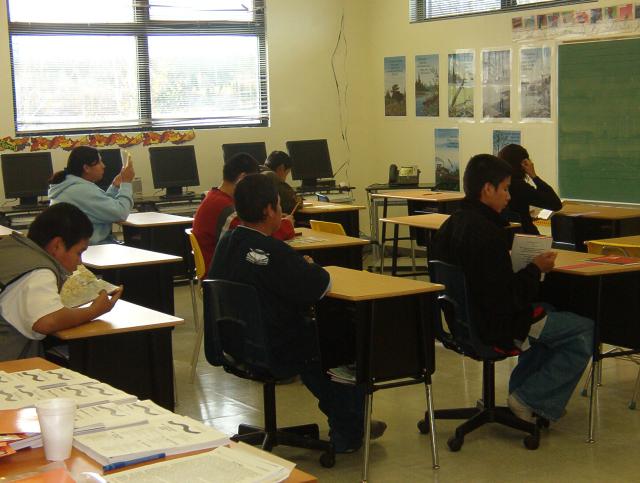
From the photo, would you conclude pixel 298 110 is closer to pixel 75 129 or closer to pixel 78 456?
pixel 75 129

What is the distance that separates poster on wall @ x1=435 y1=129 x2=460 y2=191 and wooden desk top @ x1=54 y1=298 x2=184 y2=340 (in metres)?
6.05

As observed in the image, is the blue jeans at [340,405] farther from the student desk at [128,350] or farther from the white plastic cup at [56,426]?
the white plastic cup at [56,426]

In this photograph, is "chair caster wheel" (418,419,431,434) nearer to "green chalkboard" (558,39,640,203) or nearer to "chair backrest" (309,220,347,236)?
"chair backrest" (309,220,347,236)

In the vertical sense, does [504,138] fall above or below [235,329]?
above

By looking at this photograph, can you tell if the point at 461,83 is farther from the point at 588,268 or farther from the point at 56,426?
the point at 56,426

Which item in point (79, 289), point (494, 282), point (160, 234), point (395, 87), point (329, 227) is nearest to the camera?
point (79, 289)

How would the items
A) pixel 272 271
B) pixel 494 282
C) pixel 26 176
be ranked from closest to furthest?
pixel 272 271 → pixel 494 282 → pixel 26 176

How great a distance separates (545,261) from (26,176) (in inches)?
222

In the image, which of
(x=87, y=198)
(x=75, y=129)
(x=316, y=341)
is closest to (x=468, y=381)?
(x=316, y=341)

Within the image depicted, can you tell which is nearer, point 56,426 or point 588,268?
point 56,426

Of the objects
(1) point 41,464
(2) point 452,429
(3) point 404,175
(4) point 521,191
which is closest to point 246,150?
(3) point 404,175

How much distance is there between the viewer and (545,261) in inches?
155

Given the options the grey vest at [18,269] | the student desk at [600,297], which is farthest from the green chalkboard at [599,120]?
the grey vest at [18,269]

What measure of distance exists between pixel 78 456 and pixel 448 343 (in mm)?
2535
